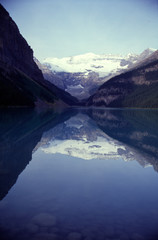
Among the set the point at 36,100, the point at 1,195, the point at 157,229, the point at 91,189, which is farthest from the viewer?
the point at 36,100

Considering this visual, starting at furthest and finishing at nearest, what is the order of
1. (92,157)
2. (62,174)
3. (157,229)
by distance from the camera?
(92,157) < (62,174) < (157,229)

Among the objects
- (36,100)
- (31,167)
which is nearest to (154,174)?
(31,167)

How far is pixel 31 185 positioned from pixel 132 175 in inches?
277

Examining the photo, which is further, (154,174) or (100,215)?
(154,174)

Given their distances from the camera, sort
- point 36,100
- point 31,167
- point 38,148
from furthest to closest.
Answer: point 36,100, point 38,148, point 31,167

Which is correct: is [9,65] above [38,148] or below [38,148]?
above

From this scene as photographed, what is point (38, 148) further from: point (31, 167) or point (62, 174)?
point (62, 174)

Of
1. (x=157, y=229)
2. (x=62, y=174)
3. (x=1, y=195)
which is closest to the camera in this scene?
(x=157, y=229)

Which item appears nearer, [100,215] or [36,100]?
[100,215]

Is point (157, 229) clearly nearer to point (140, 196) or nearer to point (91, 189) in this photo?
point (140, 196)

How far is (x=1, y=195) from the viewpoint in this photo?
36.8 feet

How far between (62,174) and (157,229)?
8.13 m

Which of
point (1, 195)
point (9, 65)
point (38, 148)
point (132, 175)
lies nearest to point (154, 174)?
point (132, 175)

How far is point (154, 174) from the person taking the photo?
15.9 metres
